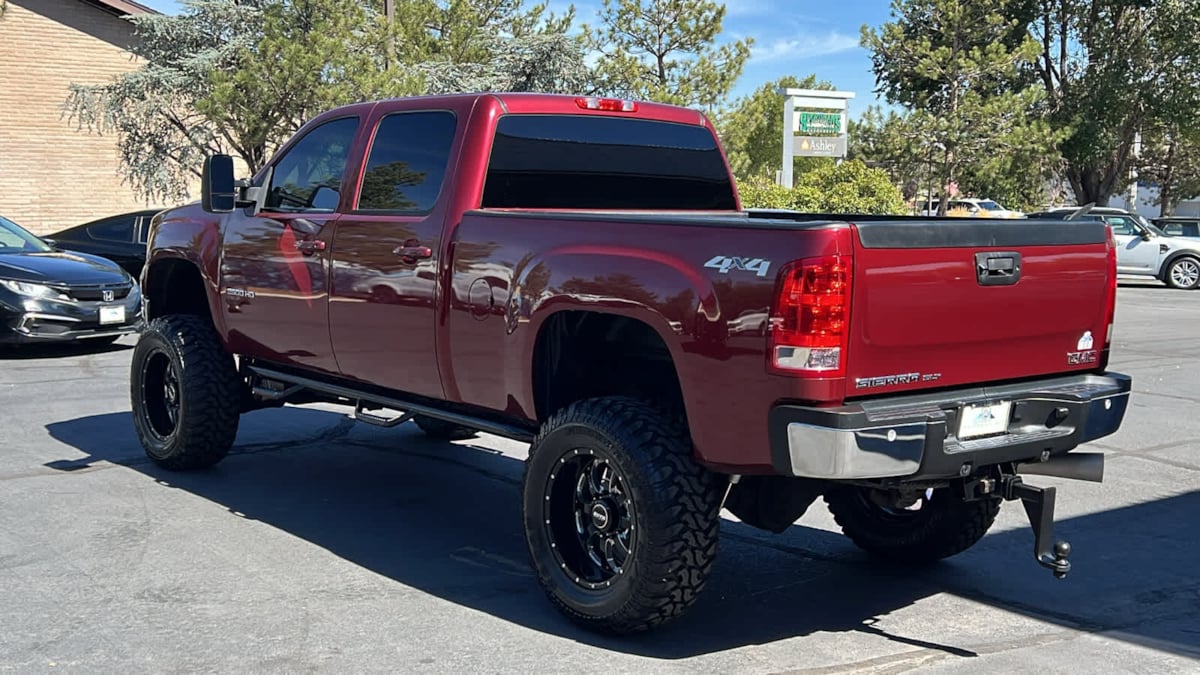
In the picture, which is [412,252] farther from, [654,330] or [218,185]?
[218,185]

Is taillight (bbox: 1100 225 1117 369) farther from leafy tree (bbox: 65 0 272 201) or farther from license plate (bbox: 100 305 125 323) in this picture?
leafy tree (bbox: 65 0 272 201)

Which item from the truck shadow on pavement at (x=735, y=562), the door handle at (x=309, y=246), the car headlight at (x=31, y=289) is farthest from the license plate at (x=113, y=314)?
the door handle at (x=309, y=246)

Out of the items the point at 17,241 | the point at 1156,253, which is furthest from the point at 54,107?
the point at 1156,253

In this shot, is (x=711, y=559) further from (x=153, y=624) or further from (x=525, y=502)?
(x=153, y=624)

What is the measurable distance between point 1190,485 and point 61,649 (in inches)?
247

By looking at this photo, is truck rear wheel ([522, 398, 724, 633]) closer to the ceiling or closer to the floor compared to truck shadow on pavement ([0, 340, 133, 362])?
closer to the ceiling

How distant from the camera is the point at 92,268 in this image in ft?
41.7

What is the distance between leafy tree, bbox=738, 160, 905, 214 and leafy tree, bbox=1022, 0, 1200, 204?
52.7ft

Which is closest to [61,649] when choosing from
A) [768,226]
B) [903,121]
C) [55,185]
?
[768,226]

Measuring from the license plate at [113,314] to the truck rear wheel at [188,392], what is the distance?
17.4 feet

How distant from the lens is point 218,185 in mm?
6691

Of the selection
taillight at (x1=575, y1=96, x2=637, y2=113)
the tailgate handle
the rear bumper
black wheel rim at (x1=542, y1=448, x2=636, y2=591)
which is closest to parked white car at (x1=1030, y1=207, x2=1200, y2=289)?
taillight at (x1=575, y1=96, x2=637, y2=113)

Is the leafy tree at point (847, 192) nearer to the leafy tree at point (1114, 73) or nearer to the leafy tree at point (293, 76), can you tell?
the leafy tree at point (293, 76)

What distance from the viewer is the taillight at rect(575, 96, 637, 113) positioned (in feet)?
19.6
